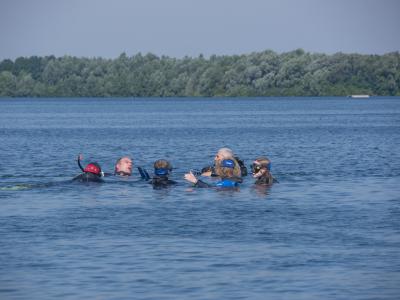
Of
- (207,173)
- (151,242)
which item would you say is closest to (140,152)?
(207,173)

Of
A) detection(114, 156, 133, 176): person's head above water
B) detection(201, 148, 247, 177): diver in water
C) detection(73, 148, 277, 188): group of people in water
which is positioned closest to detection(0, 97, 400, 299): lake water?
detection(73, 148, 277, 188): group of people in water

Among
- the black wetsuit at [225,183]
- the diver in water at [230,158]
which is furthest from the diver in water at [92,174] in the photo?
the diver in water at [230,158]

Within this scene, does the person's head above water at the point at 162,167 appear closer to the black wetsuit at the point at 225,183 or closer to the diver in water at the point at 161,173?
the diver in water at the point at 161,173

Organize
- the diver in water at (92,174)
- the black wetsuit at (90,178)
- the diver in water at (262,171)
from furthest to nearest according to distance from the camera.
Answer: the black wetsuit at (90,178), the diver in water at (92,174), the diver in water at (262,171)

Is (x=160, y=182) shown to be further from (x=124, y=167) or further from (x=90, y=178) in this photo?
(x=124, y=167)

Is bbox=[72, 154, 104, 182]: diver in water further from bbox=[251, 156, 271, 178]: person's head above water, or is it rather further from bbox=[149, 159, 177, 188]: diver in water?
bbox=[251, 156, 271, 178]: person's head above water

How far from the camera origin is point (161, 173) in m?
40.5

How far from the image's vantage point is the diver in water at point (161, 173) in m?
40.2

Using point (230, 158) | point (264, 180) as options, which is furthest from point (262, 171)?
point (230, 158)

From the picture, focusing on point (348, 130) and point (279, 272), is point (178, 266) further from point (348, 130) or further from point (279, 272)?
→ point (348, 130)

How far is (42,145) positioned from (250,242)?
52163 millimetres

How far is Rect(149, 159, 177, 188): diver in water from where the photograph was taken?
40.2m

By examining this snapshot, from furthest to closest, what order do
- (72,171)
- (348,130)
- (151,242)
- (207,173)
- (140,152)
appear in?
1. (348,130)
2. (140,152)
3. (72,171)
4. (207,173)
5. (151,242)

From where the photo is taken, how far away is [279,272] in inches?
957
